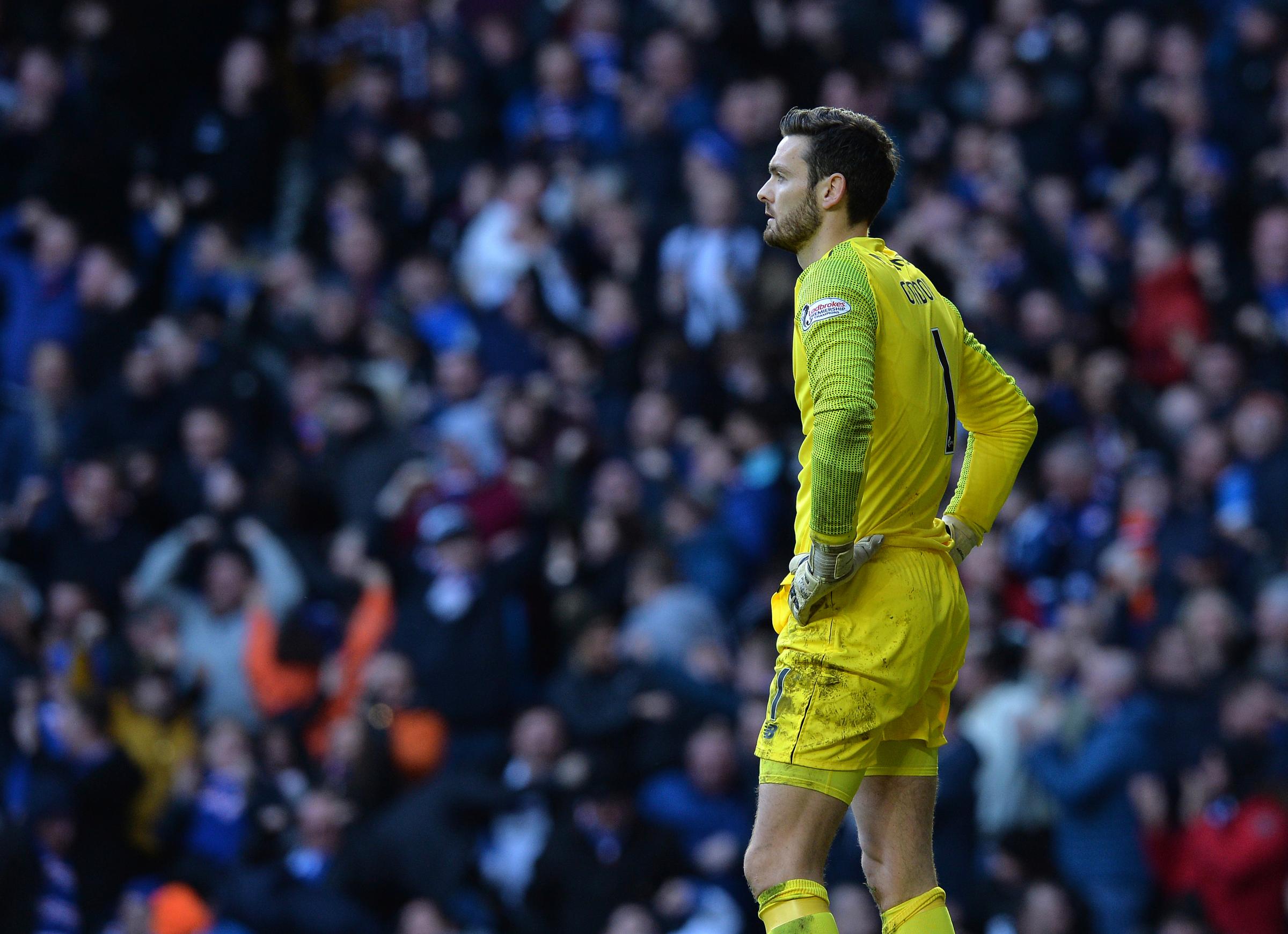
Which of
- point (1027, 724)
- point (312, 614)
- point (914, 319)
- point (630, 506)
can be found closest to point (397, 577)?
point (312, 614)

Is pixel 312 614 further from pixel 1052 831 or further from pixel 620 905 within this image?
pixel 1052 831

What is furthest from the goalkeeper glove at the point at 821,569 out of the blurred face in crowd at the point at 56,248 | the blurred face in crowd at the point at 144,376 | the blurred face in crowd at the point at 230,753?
the blurred face in crowd at the point at 56,248

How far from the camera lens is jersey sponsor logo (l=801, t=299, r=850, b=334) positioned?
14.9ft

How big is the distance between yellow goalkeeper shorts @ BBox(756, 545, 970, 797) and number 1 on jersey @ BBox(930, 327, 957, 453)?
0.98 ft

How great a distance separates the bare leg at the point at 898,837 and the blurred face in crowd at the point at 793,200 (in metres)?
1.43

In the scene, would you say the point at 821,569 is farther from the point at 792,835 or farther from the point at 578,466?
the point at 578,466

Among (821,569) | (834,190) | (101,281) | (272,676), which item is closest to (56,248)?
(101,281)

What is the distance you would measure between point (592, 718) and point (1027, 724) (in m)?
2.23

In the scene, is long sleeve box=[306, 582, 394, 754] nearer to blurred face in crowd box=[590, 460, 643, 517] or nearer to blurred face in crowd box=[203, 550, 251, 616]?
blurred face in crowd box=[203, 550, 251, 616]

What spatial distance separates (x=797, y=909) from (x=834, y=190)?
1788 millimetres

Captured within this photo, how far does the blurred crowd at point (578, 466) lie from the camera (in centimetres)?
930

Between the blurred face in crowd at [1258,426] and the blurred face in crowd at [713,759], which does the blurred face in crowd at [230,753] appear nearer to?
the blurred face in crowd at [713,759]

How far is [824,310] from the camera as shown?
455 cm

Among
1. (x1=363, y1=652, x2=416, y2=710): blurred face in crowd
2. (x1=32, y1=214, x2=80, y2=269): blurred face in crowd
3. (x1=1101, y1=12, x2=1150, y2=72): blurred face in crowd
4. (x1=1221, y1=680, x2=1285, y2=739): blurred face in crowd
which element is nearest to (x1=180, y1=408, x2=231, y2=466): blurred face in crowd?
(x1=32, y1=214, x2=80, y2=269): blurred face in crowd
